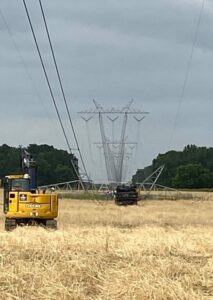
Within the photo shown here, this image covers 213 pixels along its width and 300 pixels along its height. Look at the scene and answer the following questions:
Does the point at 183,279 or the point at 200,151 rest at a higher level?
the point at 200,151

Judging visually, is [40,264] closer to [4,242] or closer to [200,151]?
[4,242]

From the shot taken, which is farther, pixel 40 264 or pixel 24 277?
pixel 40 264

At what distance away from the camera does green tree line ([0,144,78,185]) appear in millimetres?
149875

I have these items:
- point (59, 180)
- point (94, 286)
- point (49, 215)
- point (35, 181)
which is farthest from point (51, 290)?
point (59, 180)

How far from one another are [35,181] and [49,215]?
101 inches

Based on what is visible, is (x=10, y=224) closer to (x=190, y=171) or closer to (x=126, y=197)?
(x=126, y=197)

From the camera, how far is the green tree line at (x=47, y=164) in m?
150

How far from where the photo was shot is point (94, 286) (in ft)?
33.7

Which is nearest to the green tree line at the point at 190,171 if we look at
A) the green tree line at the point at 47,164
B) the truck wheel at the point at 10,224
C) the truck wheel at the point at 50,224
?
the green tree line at the point at 47,164

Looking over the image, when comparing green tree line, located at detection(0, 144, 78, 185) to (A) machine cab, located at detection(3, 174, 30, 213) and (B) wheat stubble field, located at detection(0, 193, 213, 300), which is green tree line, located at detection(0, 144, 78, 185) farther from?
(B) wheat stubble field, located at detection(0, 193, 213, 300)

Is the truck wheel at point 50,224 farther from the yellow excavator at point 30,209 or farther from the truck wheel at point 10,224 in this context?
the truck wheel at point 10,224

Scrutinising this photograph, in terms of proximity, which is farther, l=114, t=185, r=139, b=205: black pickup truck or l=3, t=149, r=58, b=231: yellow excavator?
l=114, t=185, r=139, b=205: black pickup truck

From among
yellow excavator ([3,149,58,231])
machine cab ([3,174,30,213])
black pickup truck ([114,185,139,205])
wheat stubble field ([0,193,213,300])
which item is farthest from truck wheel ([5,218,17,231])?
black pickup truck ([114,185,139,205])

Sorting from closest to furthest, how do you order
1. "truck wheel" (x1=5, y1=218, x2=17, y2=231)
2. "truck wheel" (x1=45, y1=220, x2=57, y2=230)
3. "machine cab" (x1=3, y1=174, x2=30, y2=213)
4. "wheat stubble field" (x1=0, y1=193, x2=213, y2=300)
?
"wheat stubble field" (x1=0, y1=193, x2=213, y2=300)
"truck wheel" (x1=5, y1=218, x2=17, y2=231)
"truck wheel" (x1=45, y1=220, x2=57, y2=230)
"machine cab" (x1=3, y1=174, x2=30, y2=213)
